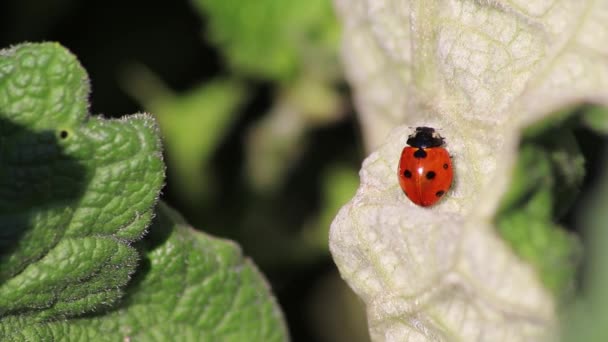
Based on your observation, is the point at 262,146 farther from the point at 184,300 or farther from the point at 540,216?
the point at 540,216

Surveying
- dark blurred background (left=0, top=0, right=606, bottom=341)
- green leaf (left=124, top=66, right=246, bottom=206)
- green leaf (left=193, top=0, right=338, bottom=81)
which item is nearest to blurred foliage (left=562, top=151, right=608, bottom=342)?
green leaf (left=193, top=0, right=338, bottom=81)

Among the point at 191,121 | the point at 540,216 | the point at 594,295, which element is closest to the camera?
the point at 594,295

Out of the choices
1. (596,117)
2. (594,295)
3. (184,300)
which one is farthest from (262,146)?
(594,295)

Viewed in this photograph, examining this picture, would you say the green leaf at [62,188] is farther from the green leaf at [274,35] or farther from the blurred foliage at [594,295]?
the green leaf at [274,35]

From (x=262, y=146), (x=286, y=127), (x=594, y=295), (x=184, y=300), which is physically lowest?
(x=184, y=300)

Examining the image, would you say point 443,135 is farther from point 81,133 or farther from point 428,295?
point 81,133

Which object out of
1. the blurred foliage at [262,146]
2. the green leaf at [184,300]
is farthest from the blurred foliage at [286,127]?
the green leaf at [184,300]

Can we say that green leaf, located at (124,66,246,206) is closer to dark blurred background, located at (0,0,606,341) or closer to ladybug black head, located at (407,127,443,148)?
dark blurred background, located at (0,0,606,341)
